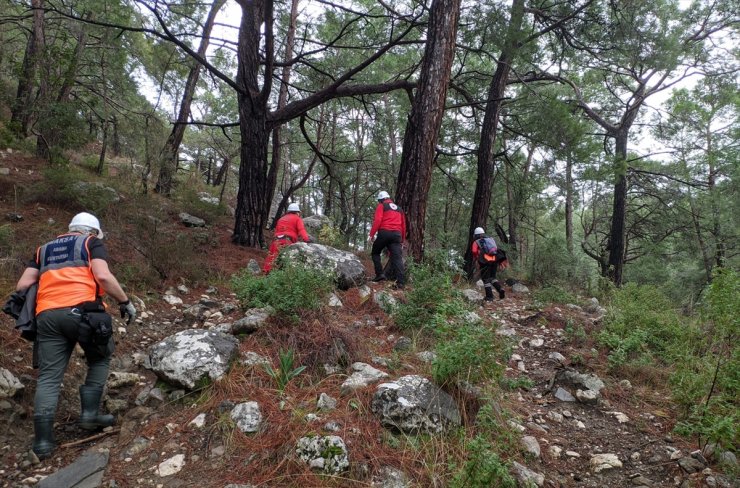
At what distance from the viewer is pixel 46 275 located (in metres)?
2.90

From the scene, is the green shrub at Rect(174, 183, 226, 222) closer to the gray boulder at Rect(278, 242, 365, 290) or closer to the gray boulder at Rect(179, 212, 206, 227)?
the gray boulder at Rect(179, 212, 206, 227)

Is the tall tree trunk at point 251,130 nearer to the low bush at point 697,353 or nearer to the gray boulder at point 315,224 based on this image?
the gray boulder at point 315,224

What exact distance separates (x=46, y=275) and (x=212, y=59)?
1167cm

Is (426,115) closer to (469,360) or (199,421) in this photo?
(469,360)

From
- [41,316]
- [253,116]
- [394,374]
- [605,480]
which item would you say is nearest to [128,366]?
[41,316]

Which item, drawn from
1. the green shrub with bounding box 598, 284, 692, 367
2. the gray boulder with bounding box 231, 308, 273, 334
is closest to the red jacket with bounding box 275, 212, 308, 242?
the gray boulder with bounding box 231, 308, 273, 334

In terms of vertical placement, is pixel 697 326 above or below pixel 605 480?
above

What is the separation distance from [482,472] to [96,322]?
2.73 metres

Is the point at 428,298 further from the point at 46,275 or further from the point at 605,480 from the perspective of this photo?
the point at 46,275

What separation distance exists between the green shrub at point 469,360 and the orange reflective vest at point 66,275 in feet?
8.52

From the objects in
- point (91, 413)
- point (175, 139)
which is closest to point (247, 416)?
point (91, 413)

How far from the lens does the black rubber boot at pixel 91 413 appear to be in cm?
279

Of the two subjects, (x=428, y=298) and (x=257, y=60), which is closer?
(x=428, y=298)

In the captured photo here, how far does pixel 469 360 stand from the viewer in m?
2.73
